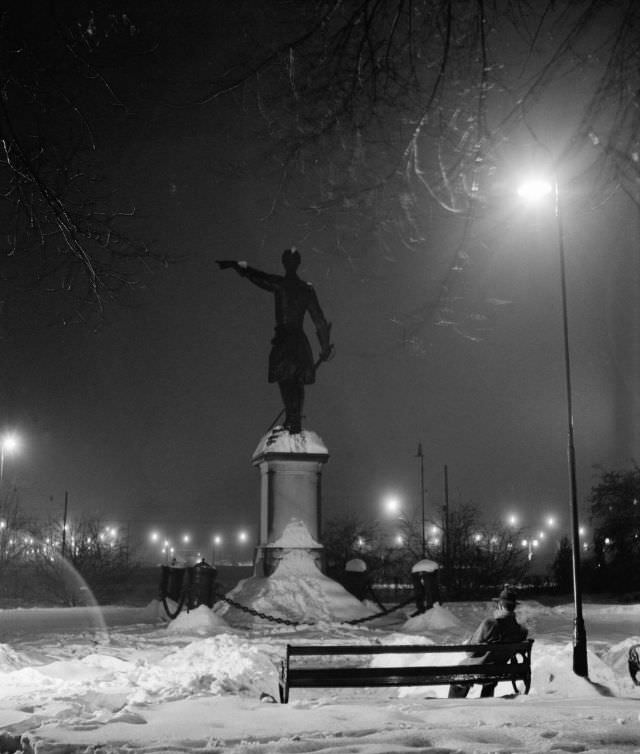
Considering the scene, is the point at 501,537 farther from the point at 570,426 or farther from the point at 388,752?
the point at 388,752

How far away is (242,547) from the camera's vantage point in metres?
118

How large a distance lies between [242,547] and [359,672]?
111765 mm

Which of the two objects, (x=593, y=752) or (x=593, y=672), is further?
(x=593, y=672)

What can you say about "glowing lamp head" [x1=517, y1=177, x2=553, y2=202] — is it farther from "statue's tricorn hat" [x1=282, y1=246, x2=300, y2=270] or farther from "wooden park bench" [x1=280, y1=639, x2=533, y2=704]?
"statue's tricorn hat" [x1=282, y1=246, x2=300, y2=270]

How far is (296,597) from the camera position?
20016mm

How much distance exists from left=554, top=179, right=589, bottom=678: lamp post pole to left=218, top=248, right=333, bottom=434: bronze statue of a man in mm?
10737

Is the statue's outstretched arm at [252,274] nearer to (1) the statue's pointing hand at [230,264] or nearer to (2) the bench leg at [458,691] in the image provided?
(1) the statue's pointing hand at [230,264]

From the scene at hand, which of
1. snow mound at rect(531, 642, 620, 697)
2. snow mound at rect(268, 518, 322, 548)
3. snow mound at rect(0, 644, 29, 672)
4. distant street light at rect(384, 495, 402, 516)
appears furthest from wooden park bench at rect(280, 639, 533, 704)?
distant street light at rect(384, 495, 402, 516)

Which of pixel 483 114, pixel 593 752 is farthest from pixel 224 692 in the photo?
pixel 483 114

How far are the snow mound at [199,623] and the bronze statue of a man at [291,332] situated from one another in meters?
5.61

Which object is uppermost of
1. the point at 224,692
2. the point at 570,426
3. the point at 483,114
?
the point at 483,114

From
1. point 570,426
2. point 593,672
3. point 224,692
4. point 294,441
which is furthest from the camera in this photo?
point 294,441

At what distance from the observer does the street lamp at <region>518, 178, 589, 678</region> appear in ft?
33.3

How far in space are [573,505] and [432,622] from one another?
7.62 metres
